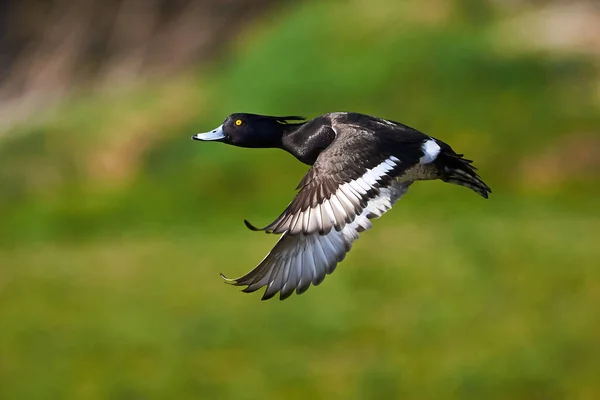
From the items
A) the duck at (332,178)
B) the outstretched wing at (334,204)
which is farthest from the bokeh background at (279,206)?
the outstretched wing at (334,204)

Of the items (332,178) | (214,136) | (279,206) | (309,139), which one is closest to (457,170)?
(309,139)

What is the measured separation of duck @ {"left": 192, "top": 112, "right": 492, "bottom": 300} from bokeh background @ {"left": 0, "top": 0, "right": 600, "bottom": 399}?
6.61m

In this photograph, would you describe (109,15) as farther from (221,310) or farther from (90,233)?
(221,310)

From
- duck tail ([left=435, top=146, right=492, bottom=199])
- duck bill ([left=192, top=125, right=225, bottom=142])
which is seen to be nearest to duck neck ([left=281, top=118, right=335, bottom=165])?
duck bill ([left=192, top=125, right=225, bottom=142])

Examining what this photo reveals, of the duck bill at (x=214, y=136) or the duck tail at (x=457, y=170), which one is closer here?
the duck tail at (x=457, y=170)

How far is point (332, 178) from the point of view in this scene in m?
5.58

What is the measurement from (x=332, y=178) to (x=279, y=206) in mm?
10713

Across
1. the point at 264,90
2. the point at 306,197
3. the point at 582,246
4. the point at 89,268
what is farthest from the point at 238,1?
the point at 306,197

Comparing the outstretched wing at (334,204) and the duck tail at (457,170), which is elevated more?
the duck tail at (457,170)

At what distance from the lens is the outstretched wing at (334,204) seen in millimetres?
5465

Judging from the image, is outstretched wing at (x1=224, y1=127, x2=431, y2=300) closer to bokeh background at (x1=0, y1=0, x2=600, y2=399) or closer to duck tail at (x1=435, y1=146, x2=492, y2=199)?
duck tail at (x1=435, y1=146, x2=492, y2=199)

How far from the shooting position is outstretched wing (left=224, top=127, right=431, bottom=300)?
5.46 metres

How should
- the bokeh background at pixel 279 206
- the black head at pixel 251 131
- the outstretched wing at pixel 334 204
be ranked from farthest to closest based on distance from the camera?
the bokeh background at pixel 279 206 < the black head at pixel 251 131 < the outstretched wing at pixel 334 204

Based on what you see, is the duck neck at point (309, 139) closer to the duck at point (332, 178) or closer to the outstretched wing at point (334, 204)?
the duck at point (332, 178)
